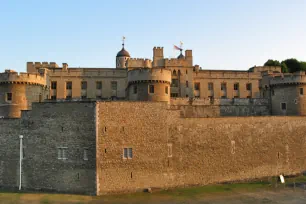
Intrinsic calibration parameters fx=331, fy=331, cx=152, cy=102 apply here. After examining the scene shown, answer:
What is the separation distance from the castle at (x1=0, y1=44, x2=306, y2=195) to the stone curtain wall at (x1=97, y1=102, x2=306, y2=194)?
96mm

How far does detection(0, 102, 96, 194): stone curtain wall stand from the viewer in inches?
1222

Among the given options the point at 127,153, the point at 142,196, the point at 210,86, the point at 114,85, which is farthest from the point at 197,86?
the point at 142,196

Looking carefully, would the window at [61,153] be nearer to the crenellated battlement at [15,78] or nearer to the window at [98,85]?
the crenellated battlement at [15,78]

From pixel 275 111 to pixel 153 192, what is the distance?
70.0ft

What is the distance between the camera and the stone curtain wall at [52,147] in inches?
1222

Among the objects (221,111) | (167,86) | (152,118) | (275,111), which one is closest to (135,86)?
(167,86)

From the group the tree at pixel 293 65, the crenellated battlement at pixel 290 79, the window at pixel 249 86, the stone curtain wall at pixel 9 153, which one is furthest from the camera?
the tree at pixel 293 65

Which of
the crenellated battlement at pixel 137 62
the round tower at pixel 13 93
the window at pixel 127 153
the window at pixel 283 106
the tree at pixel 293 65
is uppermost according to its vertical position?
the tree at pixel 293 65

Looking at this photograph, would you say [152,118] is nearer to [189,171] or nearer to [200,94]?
[189,171]

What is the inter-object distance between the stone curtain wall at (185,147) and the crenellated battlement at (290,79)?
5.02 metres

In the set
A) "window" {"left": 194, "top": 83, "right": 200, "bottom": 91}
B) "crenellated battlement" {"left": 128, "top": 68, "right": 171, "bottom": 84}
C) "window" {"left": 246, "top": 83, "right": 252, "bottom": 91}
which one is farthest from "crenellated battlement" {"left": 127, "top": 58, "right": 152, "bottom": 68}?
"window" {"left": 246, "top": 83, "right": 252, "bottom": 91}

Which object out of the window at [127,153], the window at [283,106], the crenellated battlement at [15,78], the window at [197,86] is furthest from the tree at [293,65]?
the crenellated battlement at [15,78]

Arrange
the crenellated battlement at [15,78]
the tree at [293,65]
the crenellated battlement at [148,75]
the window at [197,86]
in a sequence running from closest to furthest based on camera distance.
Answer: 1. the crenellated battlement at [148,75]
2. the crenellated battlement at [15,78]
3. the window at [197,86]
4. the tree at [293,65]

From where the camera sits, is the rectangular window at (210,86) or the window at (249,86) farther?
the window at (249,86)
